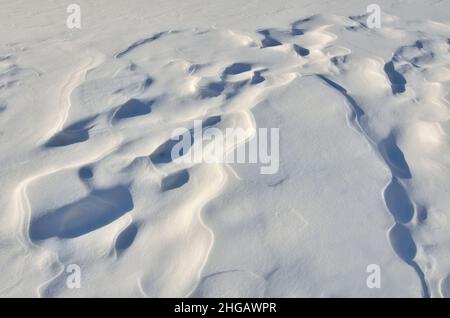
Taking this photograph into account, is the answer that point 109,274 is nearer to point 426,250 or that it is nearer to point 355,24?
point 426,250

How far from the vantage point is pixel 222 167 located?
Result: 1.98 meters

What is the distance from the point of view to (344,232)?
1750 mm

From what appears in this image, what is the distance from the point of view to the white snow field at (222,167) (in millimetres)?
1615

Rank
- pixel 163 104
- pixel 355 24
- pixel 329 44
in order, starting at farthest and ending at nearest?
pixel 355 24, pixel 329 44, pixel 163 104

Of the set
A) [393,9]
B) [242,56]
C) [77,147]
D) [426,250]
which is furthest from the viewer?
[393,9]

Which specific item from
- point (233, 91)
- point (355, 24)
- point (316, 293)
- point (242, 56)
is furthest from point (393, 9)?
point (316, 293)

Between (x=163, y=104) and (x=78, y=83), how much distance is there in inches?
19.2

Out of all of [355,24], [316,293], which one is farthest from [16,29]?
[316,293]

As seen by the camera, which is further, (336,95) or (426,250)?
(336,95)

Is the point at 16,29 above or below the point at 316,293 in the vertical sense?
above

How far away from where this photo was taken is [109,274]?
1.60m

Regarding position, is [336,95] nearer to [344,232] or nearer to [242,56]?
[242,56]

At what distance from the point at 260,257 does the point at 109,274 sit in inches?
18.8

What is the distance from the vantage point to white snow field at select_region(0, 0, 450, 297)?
162 centimetres
